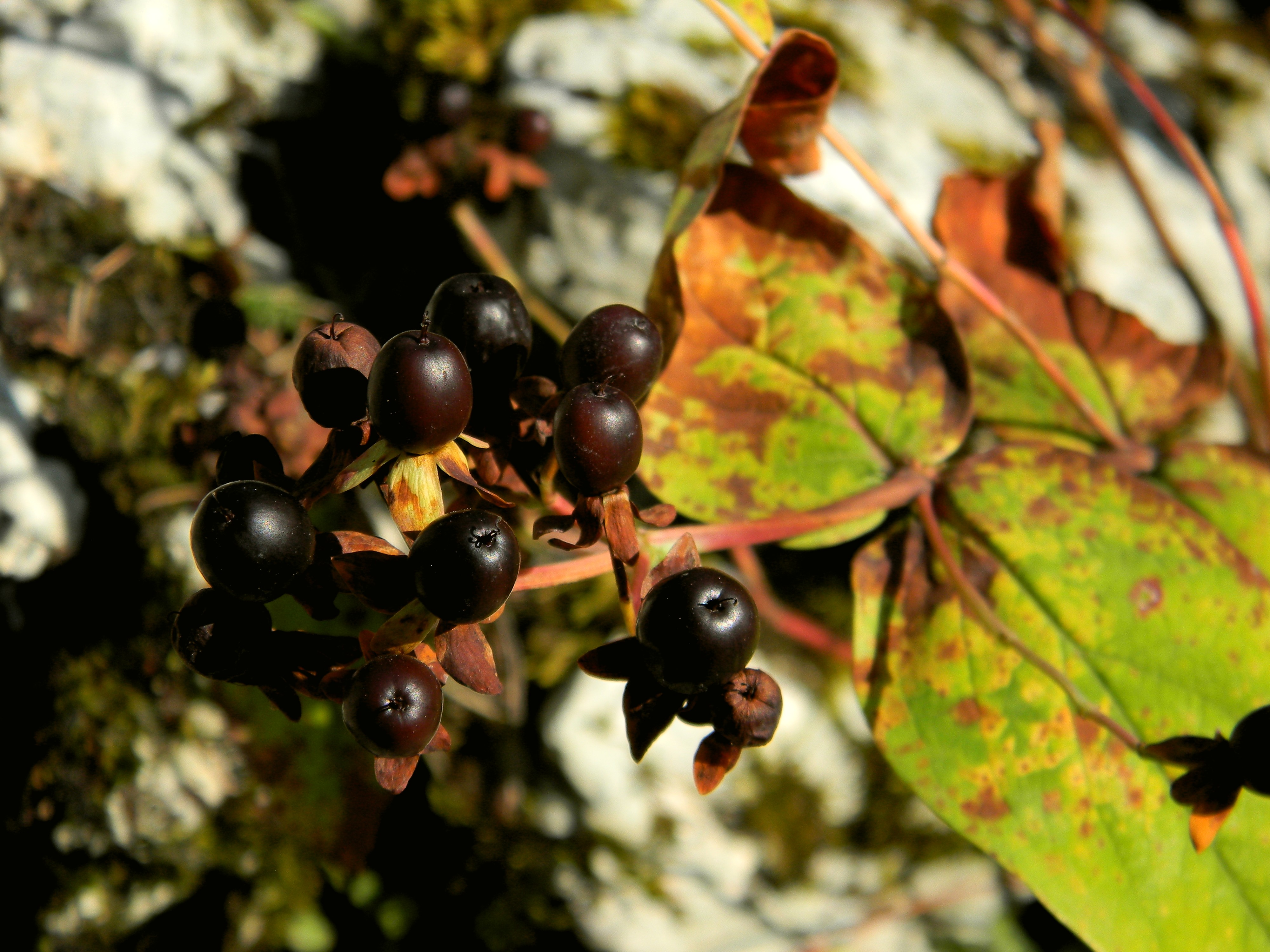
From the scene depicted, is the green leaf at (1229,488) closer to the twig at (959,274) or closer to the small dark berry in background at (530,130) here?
the twig at (959,274)

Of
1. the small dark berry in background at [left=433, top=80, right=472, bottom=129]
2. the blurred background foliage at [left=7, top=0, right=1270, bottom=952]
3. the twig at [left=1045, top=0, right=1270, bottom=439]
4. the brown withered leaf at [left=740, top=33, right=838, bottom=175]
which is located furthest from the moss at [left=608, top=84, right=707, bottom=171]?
the twig at [left=1045, top=0, right=1270, bottom=439]

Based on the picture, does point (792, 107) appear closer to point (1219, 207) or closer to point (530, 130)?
point (530, 130)

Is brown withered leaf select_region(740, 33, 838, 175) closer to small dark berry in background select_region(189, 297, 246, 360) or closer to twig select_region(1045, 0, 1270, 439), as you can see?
twig select_region(1045, 0, 1270, 439)

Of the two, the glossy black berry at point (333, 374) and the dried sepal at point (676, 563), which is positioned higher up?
the glossy black berry at point (333, 374)

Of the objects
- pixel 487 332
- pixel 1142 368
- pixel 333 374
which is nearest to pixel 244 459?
pixel 333 374

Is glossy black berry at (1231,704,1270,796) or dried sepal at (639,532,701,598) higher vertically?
glossy black berry at (1231,704,1270,796)

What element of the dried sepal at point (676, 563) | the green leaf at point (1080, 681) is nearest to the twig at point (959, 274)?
the green leaf at point (1080, 681)

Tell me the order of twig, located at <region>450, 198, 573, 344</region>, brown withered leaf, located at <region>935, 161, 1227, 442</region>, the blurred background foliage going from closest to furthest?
1. brown withered leaf, located at <region>935, 161, 1227, 442</region>
2. the blurred background foliage
3. twig, located at <region>450, 198, 573, 344</region>
